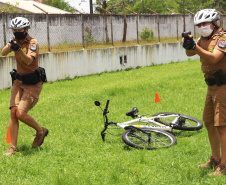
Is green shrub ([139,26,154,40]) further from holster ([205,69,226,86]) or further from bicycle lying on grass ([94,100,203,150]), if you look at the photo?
holster ([205,69,226,86])

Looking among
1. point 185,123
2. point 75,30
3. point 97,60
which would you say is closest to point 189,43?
point 185,123

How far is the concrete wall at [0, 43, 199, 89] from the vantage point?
15461 millimetres

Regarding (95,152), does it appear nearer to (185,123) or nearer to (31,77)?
(31,77)

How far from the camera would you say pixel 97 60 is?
58.5 ft

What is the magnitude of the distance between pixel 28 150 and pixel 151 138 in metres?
2.13

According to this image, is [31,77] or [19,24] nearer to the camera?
[19,24]

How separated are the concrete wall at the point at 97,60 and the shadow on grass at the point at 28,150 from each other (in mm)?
7900

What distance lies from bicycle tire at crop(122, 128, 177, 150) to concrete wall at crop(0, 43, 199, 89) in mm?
8615

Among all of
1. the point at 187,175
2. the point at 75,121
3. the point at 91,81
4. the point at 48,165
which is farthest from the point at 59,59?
the point at 187,175

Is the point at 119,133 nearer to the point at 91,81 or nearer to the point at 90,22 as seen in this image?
the point at 91,81

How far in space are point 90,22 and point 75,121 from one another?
1368cm

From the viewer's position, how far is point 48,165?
5.88 m

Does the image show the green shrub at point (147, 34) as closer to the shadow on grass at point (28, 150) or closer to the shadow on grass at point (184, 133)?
the shadow on grass at point (184, 133)

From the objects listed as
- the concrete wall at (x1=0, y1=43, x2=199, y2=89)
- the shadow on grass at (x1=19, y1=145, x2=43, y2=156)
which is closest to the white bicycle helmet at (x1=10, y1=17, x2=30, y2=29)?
the shadow on grass at (x1=19, y1=145, x2=43, y2=156)
